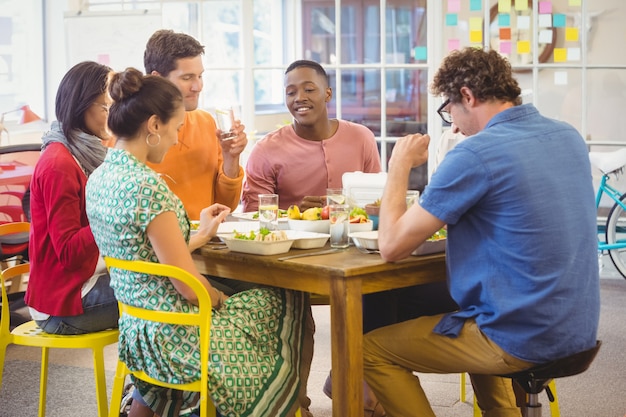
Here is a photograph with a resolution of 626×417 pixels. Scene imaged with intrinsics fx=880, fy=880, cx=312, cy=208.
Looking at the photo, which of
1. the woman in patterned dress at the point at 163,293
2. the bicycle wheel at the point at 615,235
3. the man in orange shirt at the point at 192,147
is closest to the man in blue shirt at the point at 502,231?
the woman in patterned dress at the point at 163,293

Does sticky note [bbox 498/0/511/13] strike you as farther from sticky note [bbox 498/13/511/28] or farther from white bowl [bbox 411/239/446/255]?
white bowl [bbox 411/239/446/255]

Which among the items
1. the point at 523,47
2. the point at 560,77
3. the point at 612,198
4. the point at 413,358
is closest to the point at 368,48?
the point at 523,47

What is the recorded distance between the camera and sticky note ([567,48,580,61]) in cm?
575

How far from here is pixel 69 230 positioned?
2.65m

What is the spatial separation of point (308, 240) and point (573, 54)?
3.78m

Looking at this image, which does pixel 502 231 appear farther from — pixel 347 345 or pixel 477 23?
pixel 477 23

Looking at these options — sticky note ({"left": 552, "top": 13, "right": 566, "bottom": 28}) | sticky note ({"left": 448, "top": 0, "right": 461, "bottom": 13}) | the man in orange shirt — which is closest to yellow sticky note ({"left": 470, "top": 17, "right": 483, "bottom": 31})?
sticky note ({"left": 448, "top": 0, "right": 461, "bottom": 13})

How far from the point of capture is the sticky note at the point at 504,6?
5789 millimetres

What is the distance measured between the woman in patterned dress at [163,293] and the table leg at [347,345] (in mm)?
213

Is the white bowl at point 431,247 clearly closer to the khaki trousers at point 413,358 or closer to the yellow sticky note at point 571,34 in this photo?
the khaki trousers at point 413,358

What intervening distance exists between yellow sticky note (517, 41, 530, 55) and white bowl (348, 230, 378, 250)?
12.0 ft

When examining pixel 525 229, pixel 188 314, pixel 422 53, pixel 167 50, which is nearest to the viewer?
pixel 525 229

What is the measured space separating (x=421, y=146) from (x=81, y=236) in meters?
1.04

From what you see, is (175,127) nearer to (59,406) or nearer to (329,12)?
(59,406)
